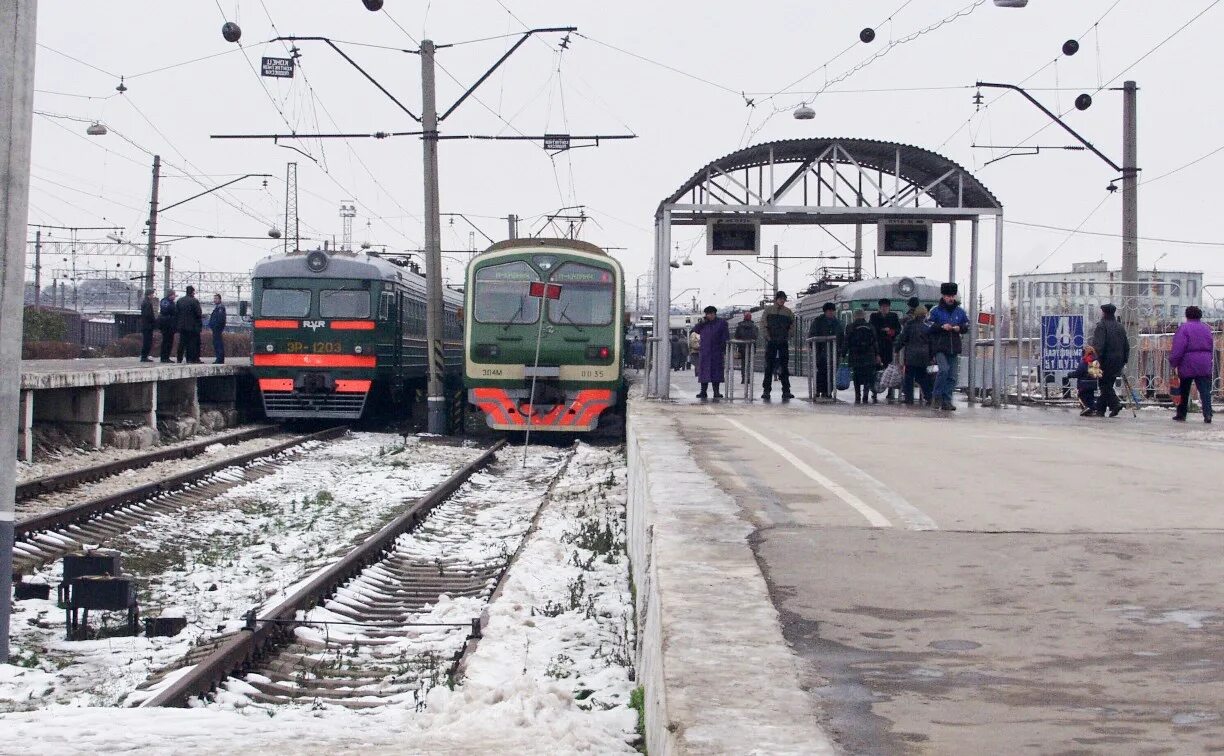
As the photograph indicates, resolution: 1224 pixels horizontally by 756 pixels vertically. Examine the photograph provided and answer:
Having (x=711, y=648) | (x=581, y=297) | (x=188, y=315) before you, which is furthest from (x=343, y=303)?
(x=711, y=648)

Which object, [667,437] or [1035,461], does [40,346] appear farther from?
[1035,461]

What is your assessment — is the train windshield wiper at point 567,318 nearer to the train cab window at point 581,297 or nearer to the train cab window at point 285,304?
the train cab window at point 581,297

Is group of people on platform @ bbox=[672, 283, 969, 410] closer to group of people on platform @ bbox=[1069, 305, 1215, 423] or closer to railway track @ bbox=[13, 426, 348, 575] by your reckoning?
group of people on platform @ bbox=[1069, 305, 1215, 423]

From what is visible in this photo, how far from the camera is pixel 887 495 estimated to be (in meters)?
8.59

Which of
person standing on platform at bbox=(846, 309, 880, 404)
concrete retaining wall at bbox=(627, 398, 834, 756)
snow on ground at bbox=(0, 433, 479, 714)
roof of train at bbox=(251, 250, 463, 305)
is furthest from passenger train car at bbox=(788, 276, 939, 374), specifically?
concrete retaining wall at bbox=(627, 398, 834, 756)

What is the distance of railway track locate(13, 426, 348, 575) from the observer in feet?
33.4

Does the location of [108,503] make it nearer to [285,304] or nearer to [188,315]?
[285,304]

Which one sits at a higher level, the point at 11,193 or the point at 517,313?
the point at 517,313

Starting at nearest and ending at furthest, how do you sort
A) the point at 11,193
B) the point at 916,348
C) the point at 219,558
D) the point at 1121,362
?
the point at 11,193 < the point at 219,558 < the point at 1121,362 < the point at 916,348

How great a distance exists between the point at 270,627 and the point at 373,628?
2.31 feet

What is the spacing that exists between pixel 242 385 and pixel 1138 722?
24.9 metres

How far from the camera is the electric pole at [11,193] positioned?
22.7 ft

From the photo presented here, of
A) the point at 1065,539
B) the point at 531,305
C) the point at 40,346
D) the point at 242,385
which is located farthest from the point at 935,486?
the point at 40,346

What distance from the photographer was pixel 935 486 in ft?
29.9
